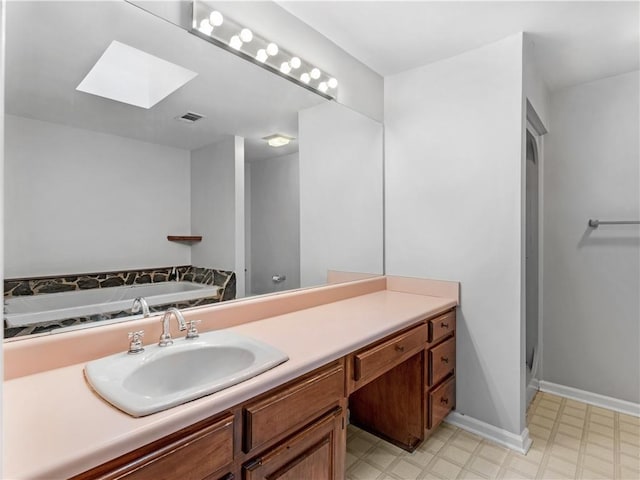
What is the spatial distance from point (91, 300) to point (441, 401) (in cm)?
183

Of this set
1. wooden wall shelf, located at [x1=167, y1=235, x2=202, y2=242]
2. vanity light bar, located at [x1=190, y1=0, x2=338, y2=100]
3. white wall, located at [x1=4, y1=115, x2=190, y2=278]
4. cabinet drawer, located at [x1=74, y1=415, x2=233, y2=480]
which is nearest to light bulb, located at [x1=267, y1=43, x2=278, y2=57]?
vanity light bar, located at [x1=190, y1=0, x2=338, y2=100]

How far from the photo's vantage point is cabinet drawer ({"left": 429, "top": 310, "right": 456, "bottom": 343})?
189 centimetres

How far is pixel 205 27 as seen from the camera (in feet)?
4.67

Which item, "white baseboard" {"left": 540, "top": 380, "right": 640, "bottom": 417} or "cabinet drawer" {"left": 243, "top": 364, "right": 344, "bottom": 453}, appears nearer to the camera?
"cabinet drawer" {"left": 243, "top": 364, "right": 344, "bottom": 453}

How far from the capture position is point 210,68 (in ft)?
5.05

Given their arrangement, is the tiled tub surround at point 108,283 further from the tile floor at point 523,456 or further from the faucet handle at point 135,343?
the tile floor at point 523,456

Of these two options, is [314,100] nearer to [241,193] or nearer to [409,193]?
[241,193]

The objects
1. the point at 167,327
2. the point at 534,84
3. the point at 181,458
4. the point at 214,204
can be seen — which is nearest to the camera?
the point at 181,458

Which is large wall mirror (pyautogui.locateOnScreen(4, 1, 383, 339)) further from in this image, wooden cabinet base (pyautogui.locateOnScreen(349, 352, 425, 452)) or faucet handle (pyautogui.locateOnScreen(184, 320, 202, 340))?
wooden cabinet base (pyautogui.locateOnScreen(349, 352, 425, 452))

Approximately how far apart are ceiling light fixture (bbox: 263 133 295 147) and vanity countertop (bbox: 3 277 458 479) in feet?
3.13

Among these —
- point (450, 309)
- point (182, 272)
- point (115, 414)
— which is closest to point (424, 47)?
point (450, 309)

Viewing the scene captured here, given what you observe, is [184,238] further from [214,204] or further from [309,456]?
[309,456]

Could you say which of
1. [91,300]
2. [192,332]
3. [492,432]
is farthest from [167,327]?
[492,432]

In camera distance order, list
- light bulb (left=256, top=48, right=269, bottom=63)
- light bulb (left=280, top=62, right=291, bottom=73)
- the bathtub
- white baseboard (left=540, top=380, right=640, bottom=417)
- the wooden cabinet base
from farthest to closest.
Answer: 1. white baseboard (left=540, top=380, right=640, bottom=417)
2. the wooden cabinet base
3. light bulb (left=280, top=62, right=291, bottom=73)
4. light bulb (left=256, top=48, right=269, bottom=63)
5. the bathtub
